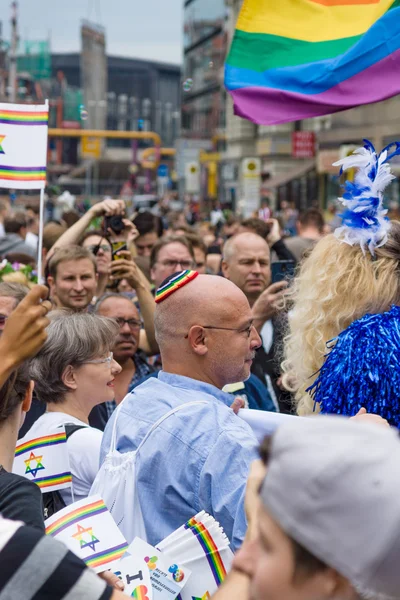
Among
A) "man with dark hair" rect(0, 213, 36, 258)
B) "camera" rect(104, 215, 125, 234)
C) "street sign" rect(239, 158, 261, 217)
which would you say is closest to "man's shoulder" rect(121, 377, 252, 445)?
"camera" rect(104, 215, 125, 234)

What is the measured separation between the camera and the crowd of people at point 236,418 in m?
1.34

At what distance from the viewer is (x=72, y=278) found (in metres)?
6.24

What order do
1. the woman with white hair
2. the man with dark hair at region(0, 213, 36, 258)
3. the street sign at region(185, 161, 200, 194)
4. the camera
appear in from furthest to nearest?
the street sign at region(185, 161, 200, 194), the man with dark hair at region(0, 213, 36, 258), the camera, the woman with white hair

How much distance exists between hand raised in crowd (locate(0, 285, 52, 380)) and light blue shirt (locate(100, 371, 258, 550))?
0.82 m

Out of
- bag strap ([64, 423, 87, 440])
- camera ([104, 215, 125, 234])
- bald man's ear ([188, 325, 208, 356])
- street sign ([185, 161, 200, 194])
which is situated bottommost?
bag strap ([64, 423, 87, 440])

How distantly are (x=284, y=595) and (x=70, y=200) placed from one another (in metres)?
18.2

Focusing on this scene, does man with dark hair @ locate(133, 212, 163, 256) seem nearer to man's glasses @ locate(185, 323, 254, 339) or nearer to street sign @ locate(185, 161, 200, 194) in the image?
man's glasses @ locate(185, 323, 254, 339)

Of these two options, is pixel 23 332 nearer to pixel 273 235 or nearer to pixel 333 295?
pixel 333 295

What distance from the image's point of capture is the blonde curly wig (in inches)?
119

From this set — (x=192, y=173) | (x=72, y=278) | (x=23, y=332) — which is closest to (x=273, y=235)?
(x=72, y=278)

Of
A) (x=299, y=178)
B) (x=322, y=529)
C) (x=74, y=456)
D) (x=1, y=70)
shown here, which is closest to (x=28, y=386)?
(x=74, y=456)

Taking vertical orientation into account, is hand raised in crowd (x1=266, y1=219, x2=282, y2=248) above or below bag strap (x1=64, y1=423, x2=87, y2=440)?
above

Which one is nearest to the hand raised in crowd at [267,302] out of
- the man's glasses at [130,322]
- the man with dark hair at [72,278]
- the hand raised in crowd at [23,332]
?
the man's glasses at [130,322]

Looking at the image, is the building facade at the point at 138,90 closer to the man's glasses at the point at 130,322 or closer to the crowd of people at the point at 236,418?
the man's glasses at the point at 130,322
